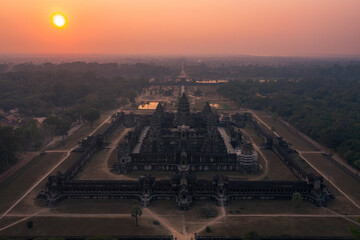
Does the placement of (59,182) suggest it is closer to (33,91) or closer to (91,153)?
(91,153)

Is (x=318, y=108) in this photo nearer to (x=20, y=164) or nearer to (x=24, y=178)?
(x=24, y=178)

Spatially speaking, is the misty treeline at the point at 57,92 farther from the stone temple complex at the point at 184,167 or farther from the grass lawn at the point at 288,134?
the grass lawn at the point at 288,134

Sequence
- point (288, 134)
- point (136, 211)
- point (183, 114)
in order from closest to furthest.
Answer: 1. point (136, 211)
2. point (183, 114)
3. point (288, 134)

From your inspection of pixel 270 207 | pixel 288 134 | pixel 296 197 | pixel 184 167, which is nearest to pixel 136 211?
pixel 184 167

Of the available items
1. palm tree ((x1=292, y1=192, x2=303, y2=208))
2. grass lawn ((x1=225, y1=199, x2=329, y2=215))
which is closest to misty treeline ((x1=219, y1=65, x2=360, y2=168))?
grass lawn ((x1=225, y1=199, x2=329, y2=215))

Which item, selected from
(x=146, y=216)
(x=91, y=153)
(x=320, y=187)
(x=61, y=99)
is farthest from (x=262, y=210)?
(x=61, y=99)

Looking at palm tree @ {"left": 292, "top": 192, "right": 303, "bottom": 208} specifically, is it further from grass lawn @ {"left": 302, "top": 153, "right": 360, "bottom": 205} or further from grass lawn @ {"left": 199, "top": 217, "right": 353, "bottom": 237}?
grass lawn @ {"left": 302, "top": 153, "right": 360, "bottom": 205}

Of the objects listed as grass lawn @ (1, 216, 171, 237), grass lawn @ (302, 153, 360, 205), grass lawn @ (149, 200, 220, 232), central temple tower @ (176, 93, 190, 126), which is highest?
central temple tower @ (176, 93, 190, 126)
